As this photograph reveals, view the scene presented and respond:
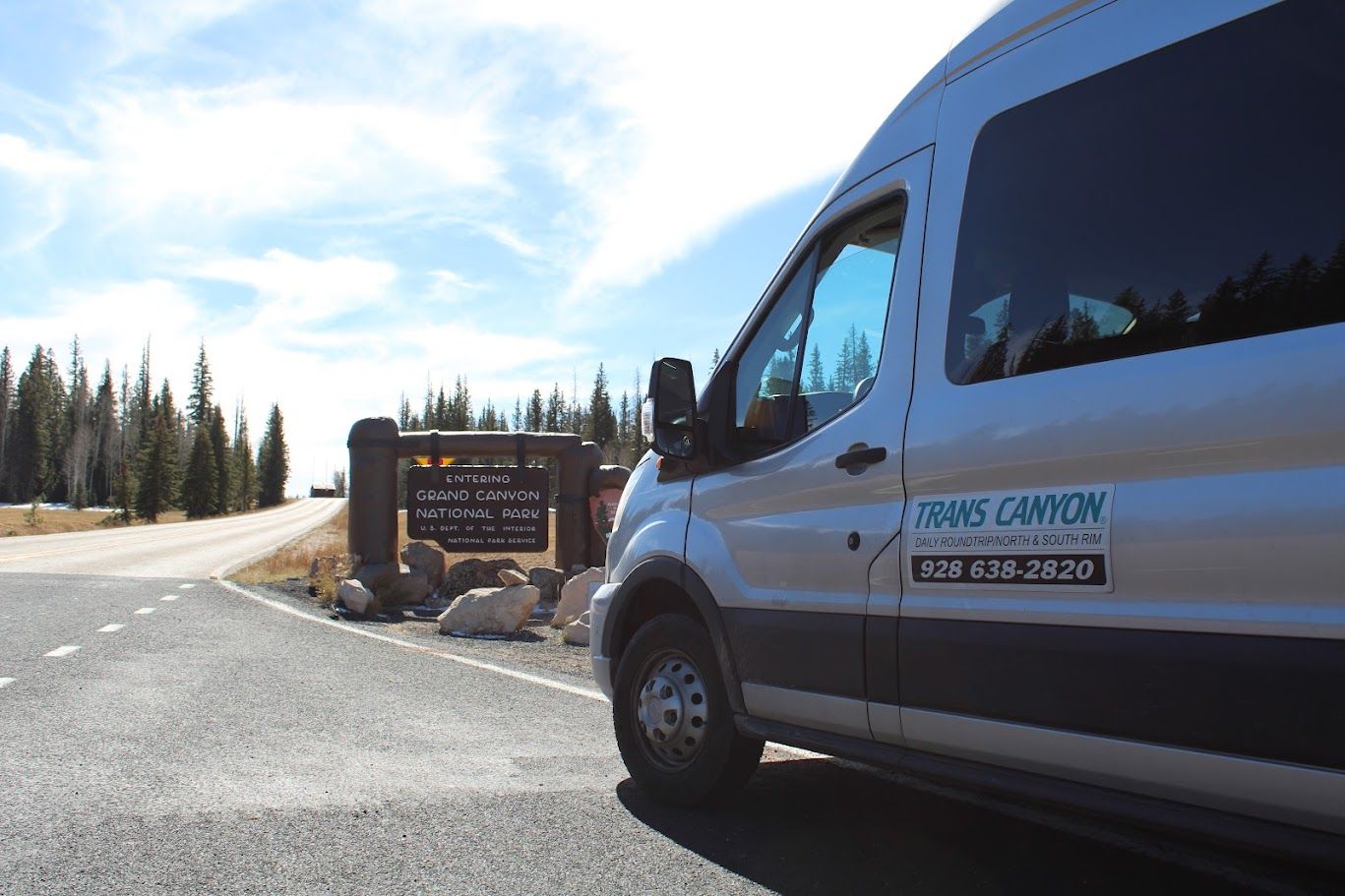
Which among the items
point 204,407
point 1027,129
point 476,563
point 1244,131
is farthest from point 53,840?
point 204,407

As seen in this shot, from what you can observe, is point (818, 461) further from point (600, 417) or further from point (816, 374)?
point (600, 417)

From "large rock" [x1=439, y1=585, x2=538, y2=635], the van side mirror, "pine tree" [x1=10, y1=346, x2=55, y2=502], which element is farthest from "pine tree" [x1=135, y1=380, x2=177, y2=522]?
the van side mirror

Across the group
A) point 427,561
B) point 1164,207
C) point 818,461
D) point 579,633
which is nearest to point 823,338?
point 818,461

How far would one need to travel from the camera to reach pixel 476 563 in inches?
640

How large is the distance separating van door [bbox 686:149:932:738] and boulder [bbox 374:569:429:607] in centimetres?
1090

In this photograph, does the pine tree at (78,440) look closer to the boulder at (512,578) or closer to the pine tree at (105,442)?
the pine tree at (105,442)

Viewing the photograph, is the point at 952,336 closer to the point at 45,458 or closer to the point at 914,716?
the point at 914,716

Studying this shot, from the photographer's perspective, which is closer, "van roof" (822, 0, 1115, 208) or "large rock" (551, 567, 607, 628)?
"van roof" (822, 0, 1115, 208)

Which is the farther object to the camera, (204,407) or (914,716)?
(204,407)

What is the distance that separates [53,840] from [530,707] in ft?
10.5

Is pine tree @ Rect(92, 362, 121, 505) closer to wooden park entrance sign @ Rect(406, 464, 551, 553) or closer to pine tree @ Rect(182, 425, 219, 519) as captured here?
pine tree @ Rect(182, 425, 219, 519)

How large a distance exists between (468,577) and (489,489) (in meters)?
1.40

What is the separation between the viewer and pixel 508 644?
35.0ft

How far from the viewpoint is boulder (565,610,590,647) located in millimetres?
10703
